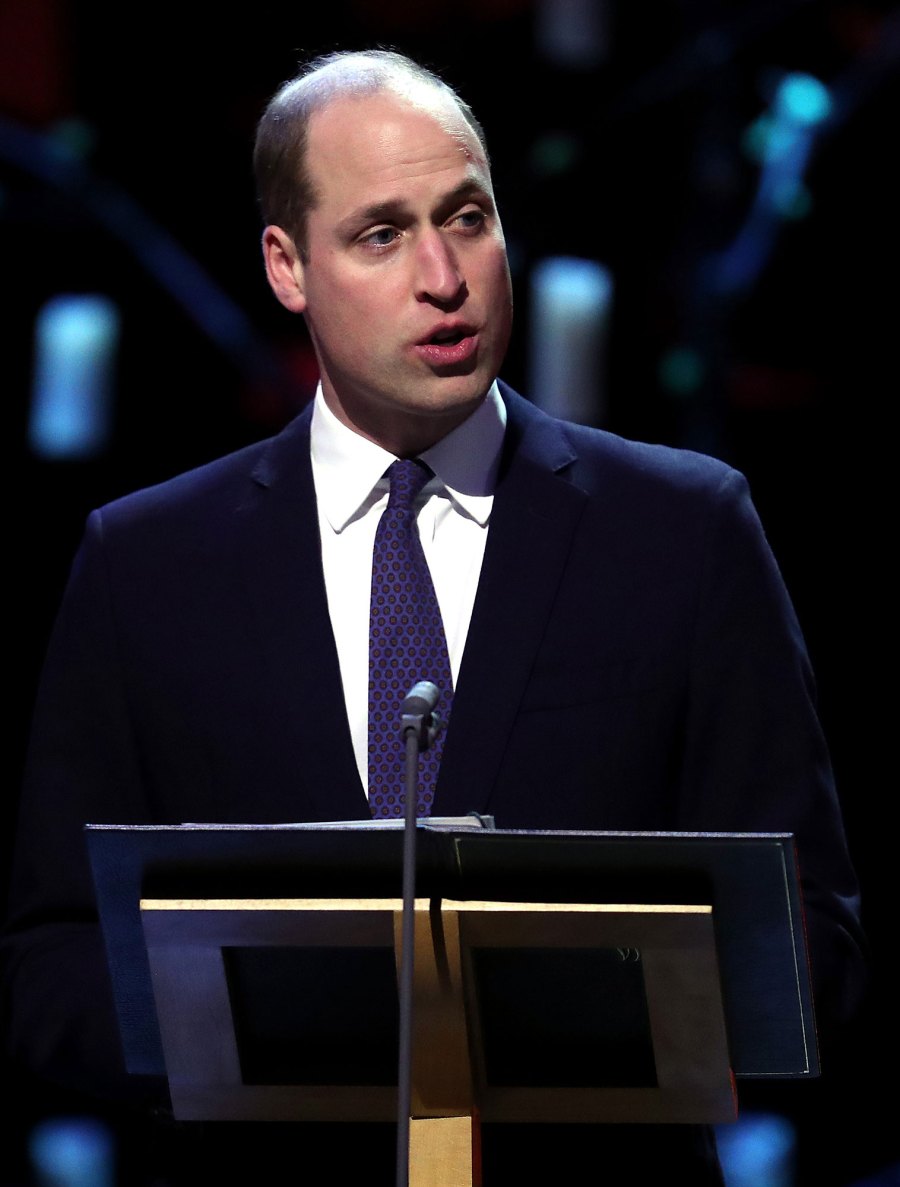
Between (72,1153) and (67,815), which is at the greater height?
(72,1153)

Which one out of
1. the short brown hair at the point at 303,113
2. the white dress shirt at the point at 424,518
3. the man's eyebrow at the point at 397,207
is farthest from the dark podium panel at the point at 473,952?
the short brown hair at the point at 303,113

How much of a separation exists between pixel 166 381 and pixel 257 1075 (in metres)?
2.56

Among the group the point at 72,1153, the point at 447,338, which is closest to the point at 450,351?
the point at 447,338

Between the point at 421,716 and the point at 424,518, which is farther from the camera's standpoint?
the point at 424,518

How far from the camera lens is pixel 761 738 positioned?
1.87m

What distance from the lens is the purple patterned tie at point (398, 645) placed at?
1.88 meters

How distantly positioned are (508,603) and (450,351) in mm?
270

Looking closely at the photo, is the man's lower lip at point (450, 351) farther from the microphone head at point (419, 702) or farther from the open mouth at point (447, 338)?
the microphone head at point (419, 702)

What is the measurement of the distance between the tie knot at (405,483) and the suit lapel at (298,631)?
0.10 metres

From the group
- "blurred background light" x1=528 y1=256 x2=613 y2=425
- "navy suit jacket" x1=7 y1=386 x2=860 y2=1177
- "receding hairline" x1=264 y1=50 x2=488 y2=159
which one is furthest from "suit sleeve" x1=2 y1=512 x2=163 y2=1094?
"blurred background light" x1=528 y1=256 x2=613 y2=425

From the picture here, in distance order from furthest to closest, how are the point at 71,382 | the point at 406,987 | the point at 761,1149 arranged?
the point at 71,382
the point at 761,1149
the point at 406,987

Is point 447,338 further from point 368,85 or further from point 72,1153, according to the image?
point 72,1153

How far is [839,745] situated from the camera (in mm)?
4000

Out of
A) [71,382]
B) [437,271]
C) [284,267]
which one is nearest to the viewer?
[437,271]
